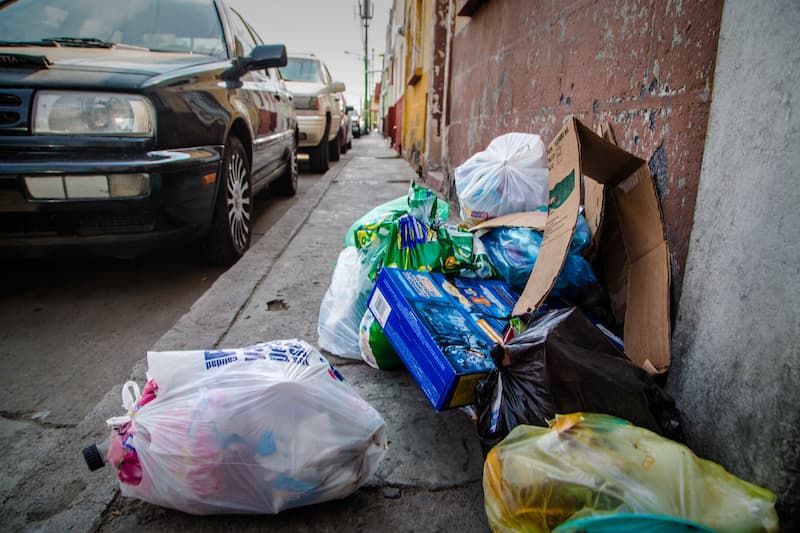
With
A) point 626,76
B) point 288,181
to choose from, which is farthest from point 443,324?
point 288,181

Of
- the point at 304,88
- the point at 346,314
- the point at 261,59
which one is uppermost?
the point at 304,88

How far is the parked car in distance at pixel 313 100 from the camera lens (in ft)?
23.2

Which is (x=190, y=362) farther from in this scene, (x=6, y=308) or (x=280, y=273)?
(x=6, y=308)

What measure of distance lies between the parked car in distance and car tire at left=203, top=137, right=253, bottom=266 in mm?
4032

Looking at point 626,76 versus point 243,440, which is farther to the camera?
point 626,76

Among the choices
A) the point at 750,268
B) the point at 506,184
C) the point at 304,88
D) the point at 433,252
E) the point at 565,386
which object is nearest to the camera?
the point at 750,268

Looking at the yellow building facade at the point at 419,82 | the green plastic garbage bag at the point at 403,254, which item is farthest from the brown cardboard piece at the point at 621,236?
the yellow building facade at the point at 419,82

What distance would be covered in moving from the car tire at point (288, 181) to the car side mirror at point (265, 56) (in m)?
1.99

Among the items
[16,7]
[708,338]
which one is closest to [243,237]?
[16,7]

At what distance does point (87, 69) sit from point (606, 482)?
266 centimetres

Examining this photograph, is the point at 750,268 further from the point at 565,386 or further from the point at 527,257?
the point at 527,257

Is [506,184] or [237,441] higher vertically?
[506,184]

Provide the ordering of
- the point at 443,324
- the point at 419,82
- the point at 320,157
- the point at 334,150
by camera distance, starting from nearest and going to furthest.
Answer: the point at 443,324
the point at 320,157
the point at 419,82
the point at 334,150

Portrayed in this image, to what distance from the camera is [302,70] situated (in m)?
7.89
